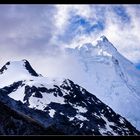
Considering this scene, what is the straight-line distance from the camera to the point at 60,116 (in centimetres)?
19300
